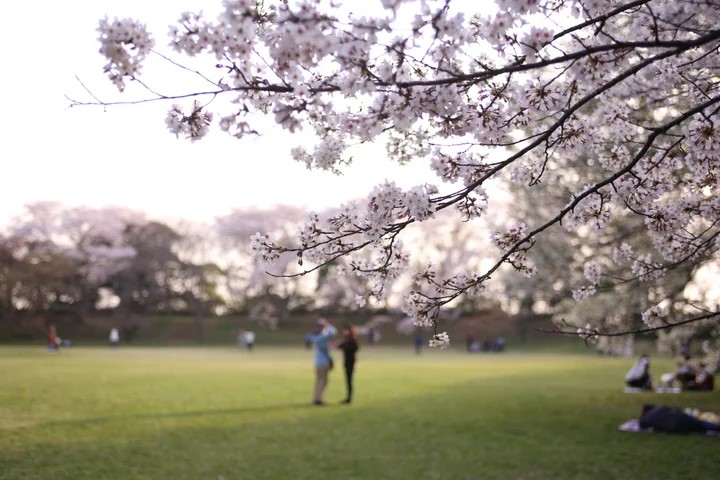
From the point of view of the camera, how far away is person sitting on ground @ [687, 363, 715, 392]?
59.8ft

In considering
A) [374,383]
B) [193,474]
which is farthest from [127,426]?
[374,383]

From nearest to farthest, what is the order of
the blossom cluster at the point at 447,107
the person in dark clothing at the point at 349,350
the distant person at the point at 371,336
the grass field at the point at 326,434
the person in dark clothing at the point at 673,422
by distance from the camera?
the blossom cluster at the point at 447,107, the grass field at the point at 326,434, the person in dark clothing at the point at 673,422, the person in dark clothing at the point at 349,350, the distant person at the point at 371,336

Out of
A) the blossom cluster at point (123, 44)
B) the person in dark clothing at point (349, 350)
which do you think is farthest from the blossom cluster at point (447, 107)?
the person in dark clothing at point (349, 350)

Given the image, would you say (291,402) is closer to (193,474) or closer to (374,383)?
(374,383)

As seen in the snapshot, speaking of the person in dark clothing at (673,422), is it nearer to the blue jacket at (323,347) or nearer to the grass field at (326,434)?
the grass field at (326,434)

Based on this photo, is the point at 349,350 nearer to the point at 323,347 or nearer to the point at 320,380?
the point at 323,347

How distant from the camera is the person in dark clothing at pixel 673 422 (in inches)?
416

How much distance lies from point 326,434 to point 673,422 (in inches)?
207

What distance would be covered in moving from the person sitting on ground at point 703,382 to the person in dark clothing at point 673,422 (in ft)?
26.9

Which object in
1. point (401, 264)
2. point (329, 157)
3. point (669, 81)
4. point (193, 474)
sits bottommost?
point (193, 474)

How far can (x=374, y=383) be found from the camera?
64.6ft

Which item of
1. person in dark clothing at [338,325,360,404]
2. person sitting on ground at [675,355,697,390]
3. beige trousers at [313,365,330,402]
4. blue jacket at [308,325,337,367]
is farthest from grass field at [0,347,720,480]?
person sitting on ground at [675,355,697,390]

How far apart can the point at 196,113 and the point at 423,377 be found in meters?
19.1

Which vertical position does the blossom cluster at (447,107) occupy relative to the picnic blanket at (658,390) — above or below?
above
